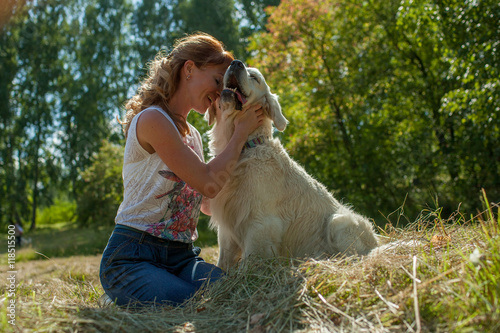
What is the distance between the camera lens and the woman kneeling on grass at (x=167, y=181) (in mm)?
2506

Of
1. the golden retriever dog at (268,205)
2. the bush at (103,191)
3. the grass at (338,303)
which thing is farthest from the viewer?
the bush at (103,191)

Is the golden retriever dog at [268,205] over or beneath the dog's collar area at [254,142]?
beneath

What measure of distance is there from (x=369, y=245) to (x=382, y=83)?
6.24 m

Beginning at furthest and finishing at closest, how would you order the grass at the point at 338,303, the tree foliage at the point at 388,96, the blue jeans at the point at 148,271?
1. the tree foliage at the point at 388,96
2. the blue jeans at the point at 148,271
3. the grass at the point at 338,303

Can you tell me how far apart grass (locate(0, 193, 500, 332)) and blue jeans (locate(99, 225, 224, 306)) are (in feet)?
0.66

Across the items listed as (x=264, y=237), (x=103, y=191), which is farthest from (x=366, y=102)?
(x=103, y=191)

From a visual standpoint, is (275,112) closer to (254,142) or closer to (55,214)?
(254,142)

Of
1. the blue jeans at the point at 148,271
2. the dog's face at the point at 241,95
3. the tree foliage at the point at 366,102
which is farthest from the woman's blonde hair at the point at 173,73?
the tree foliage at the point at 366,102

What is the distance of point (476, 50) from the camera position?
19.1ft

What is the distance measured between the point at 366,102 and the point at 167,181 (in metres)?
6.82

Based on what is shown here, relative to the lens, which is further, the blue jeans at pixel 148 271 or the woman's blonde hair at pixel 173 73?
the woman's blonde hair at pixel 173 73

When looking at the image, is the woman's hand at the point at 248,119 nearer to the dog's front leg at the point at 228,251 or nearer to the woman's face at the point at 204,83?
the woman's face at the point at 204,83

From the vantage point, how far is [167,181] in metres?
2.72

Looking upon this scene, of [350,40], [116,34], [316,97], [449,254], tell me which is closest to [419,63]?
[350,40]
